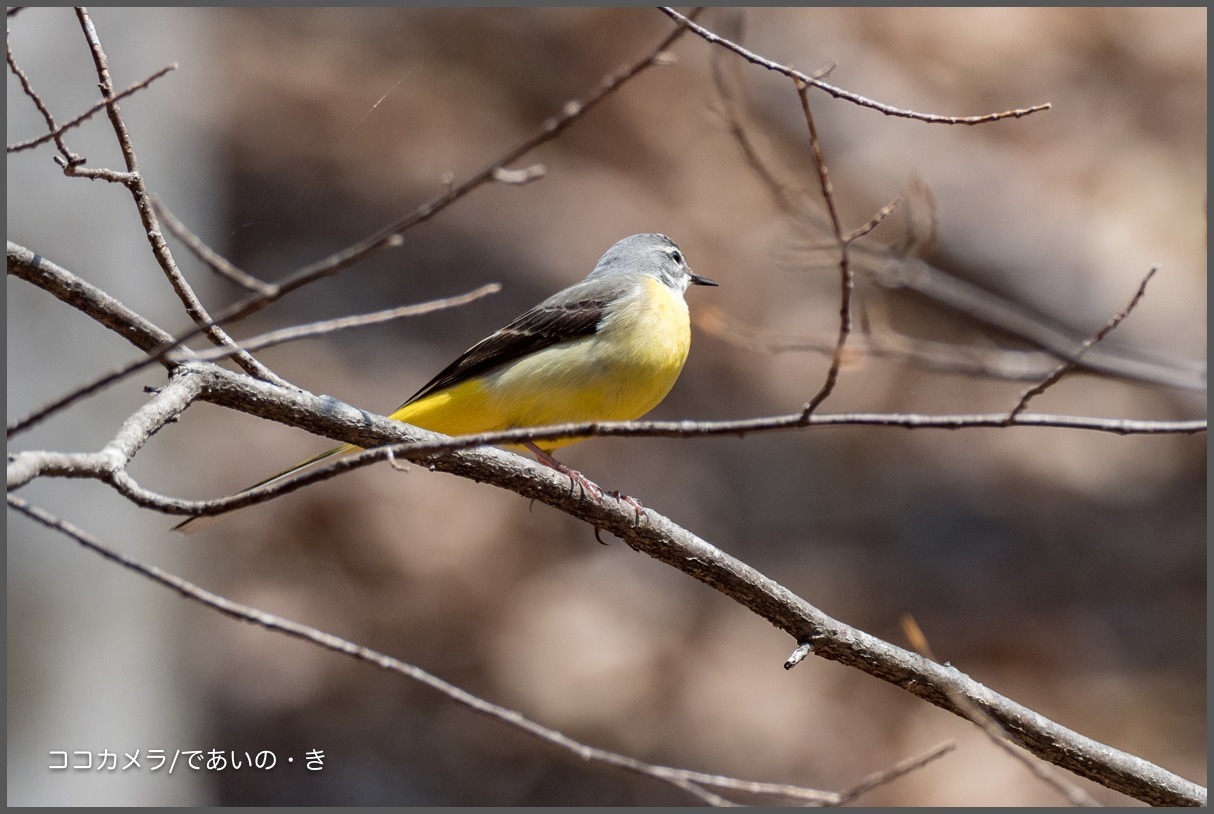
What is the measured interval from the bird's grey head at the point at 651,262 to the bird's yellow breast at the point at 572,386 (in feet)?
2.94

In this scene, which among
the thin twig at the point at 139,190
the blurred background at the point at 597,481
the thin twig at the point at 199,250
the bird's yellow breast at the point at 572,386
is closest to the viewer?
the thin twig at the point at 199,250

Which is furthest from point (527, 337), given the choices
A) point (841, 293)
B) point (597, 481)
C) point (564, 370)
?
point (597, 481)

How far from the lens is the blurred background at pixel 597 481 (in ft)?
27.2

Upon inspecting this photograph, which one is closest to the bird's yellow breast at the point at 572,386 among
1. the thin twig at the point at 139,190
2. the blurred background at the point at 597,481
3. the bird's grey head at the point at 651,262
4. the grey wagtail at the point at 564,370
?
the grey wagtail at the point at 564,370

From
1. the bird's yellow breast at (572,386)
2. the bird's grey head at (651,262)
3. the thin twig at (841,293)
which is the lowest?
the thin twig at (841,293)

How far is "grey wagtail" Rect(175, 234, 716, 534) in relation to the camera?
13.7 ft

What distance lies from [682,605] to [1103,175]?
6.75 meters

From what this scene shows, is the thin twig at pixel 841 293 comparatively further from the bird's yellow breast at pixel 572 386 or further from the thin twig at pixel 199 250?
the bird's yellow breast at pixel 572 386

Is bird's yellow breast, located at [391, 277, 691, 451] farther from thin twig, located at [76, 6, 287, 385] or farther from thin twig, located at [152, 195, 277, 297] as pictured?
thin twig, located at [152, 195, 277, 297]

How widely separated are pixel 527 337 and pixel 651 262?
1.15 m

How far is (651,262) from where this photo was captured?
→ 536cm

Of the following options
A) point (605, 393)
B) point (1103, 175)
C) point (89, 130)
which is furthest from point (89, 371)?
point (1103, 175)

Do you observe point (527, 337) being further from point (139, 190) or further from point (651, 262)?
point (139, 190)

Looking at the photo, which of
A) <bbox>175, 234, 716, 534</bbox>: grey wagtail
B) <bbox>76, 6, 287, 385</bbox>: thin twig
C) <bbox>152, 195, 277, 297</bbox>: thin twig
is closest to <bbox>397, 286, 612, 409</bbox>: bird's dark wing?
<bbox>175, 234, 716, 534</bbox>: grey wagtail
